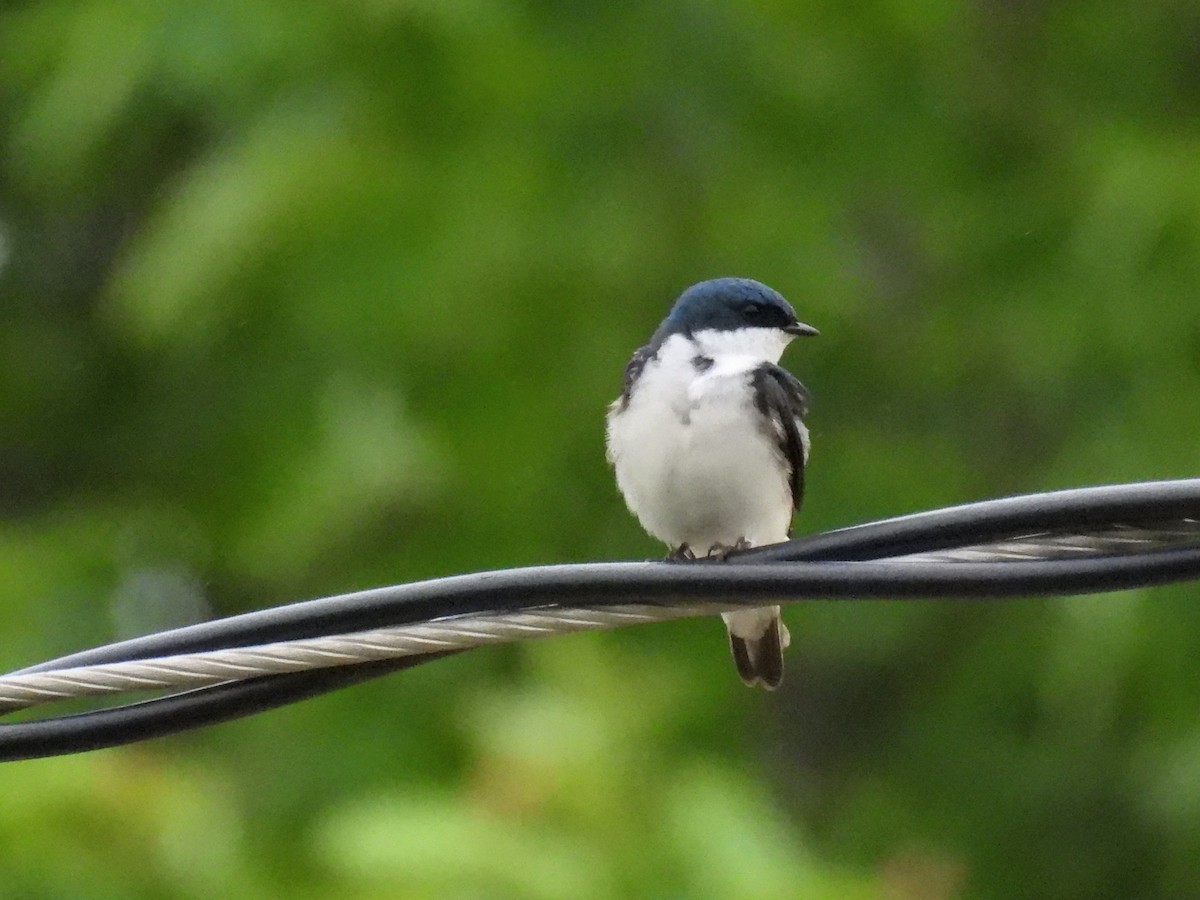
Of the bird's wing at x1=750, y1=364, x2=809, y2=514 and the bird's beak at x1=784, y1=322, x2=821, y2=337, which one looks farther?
the bird's beak at x1=784, y1=322, x2=821, y2=337

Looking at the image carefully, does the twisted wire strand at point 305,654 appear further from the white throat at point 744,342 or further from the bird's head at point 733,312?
the bird's head at point 733,312

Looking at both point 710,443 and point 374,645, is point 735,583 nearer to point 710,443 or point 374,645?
point 374,645

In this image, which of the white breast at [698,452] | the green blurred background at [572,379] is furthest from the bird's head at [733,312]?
the green blurred background at [572,379]

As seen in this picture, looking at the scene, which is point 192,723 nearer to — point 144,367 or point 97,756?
point 97,756

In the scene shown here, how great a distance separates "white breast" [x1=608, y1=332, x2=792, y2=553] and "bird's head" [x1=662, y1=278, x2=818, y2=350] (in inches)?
A: 6.7

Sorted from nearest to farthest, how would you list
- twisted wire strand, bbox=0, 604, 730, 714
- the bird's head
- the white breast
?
1. twisted wire strand, bbox=0, 604, 730, 714
2. the white breast
3. the bird's head

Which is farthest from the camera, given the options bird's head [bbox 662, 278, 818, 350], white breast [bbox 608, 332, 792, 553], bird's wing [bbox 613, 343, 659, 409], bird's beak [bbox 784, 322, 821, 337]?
bird's beak [bbox 784, 322, 821, 337]

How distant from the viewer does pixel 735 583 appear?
7.62 ft

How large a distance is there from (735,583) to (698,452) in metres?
1.64

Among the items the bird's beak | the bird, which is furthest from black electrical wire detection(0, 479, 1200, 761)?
the bird's beak

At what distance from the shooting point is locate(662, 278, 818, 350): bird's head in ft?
14.4

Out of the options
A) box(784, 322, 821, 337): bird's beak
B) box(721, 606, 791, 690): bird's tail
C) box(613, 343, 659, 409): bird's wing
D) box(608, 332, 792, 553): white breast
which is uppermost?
box(784, 322, 821, 337): bird's beak

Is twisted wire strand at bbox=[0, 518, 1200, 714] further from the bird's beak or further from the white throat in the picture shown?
the bird's beak

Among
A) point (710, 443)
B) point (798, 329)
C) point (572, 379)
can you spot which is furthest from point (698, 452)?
point (572, 379)
